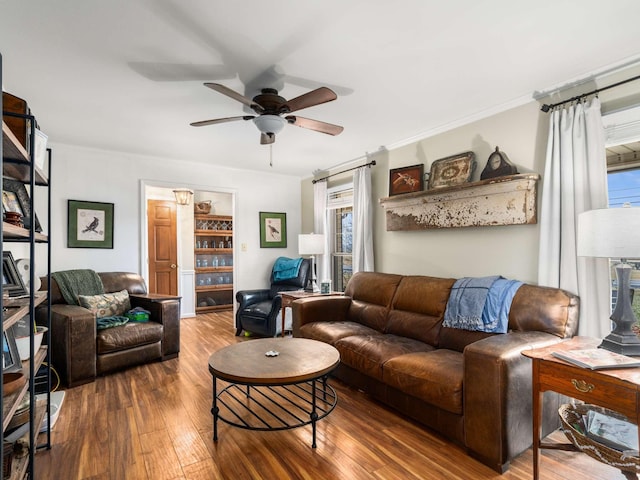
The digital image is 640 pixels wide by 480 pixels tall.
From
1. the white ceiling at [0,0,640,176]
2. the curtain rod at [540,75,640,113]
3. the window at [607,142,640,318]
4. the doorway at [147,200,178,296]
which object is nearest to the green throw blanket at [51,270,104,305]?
the white ceiling at [0,0,640,176]

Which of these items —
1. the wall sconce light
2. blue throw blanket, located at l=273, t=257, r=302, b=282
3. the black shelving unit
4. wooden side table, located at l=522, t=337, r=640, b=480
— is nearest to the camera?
the black shelving unit

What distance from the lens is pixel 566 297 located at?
231 cm

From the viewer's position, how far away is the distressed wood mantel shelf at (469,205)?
8.86 ft

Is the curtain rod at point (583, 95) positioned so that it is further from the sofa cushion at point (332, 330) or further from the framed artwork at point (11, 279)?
the framed artwork at point (11, 279)

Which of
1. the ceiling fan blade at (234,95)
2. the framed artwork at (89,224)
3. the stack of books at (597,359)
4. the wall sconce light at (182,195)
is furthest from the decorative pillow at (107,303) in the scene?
the stack of books at (597,359)

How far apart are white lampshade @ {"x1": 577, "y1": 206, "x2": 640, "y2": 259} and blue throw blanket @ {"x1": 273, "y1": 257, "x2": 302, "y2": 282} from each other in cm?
364

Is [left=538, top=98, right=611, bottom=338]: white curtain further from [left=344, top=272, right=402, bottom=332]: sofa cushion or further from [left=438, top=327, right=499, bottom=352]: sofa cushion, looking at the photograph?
[left=344, top=272, right=402, bottom=332]: sofa cushion

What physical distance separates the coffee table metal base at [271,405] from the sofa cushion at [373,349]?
0.99ft

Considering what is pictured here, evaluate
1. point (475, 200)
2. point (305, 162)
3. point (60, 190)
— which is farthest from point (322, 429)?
point (60, 190)

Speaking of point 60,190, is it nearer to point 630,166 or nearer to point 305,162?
point 305,162

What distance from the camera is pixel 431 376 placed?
85.7 inches

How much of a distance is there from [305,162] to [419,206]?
1978mm

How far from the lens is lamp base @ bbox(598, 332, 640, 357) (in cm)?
177

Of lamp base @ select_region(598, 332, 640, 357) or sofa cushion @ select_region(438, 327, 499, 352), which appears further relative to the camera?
sofa cushion @ select_region(438, 327, 499, 352)
